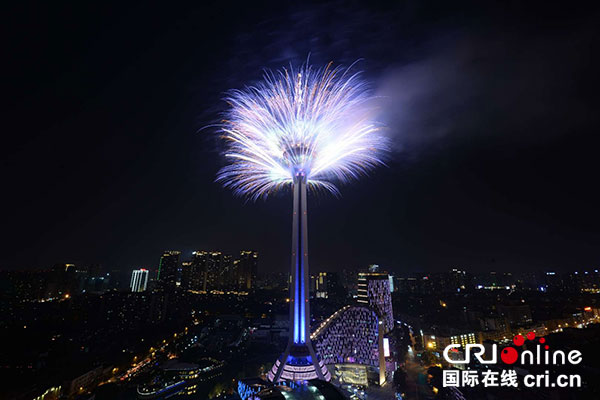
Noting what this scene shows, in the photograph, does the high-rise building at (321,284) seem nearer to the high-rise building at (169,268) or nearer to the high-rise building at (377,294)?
the high-rise building at (377,294)

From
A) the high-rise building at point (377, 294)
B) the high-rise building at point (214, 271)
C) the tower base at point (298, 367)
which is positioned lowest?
the tower base at point (298, 367)

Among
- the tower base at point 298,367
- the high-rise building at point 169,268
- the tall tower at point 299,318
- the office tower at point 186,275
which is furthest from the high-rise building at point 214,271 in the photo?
the tower base at point 298,367

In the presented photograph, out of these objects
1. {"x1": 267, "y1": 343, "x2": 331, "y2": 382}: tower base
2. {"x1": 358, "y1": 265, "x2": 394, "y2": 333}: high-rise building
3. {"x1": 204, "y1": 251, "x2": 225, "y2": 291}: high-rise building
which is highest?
{"x1": 204, "y1": 251, "x2": 225, "y2": 291}: high-rise building

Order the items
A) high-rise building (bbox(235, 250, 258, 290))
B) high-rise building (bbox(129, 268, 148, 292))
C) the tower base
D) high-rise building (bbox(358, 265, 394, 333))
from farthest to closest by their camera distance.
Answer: high-rise building (bbox(235, 250, 258, 290)) → high-rise building (bbox(129, 268, 148, 292)) → high-rise building (bbox(358, 265, 394, 333)) → the tower base

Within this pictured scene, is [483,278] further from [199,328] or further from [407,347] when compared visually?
[199,328]

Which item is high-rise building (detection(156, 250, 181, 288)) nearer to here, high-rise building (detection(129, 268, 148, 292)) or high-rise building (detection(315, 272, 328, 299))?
high-rise building (detection(129, 268, 148, 292))

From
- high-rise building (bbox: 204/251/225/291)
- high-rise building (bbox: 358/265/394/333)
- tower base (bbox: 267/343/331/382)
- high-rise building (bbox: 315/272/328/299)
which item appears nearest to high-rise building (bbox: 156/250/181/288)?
high-rise building (bbox: 204/251/225/291)
